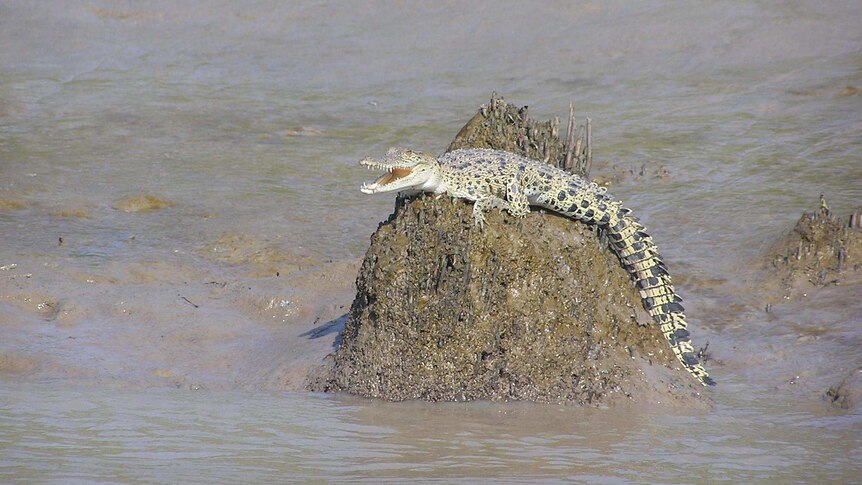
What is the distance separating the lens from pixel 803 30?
14.4 metres

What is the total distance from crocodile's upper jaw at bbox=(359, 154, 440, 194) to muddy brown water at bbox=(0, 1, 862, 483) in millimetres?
1117

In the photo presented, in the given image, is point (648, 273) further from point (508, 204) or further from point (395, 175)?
point (395, 175)

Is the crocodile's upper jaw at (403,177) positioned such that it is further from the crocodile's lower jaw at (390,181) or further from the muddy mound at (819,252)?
the muddy mound at (819,252)

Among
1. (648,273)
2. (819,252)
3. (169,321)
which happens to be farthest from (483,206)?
(819,252)

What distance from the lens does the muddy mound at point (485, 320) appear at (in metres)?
5.90

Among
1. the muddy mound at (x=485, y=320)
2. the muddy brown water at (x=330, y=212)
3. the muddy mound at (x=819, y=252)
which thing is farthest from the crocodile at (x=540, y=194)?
the muddy mound at (x=819, y=252)

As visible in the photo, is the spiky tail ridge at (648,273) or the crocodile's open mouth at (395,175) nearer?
the crocodile's open mouth at (395,175)

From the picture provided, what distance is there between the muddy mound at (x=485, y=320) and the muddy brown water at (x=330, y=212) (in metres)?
0.16

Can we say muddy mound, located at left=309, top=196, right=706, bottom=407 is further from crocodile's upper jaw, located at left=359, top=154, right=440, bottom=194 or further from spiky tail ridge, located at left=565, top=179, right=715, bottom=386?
spiky tail ridge, located at left=565, top=179, right=715, bottom=386

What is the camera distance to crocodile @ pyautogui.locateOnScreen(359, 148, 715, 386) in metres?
6.00

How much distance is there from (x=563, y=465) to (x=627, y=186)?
598cm

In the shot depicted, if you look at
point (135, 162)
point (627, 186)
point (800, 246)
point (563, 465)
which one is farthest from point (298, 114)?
point (563, 465)

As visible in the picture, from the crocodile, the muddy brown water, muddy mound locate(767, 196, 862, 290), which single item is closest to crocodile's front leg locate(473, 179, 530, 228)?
the crocodile

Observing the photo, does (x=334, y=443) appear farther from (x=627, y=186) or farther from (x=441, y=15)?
(x=441, y=15)
